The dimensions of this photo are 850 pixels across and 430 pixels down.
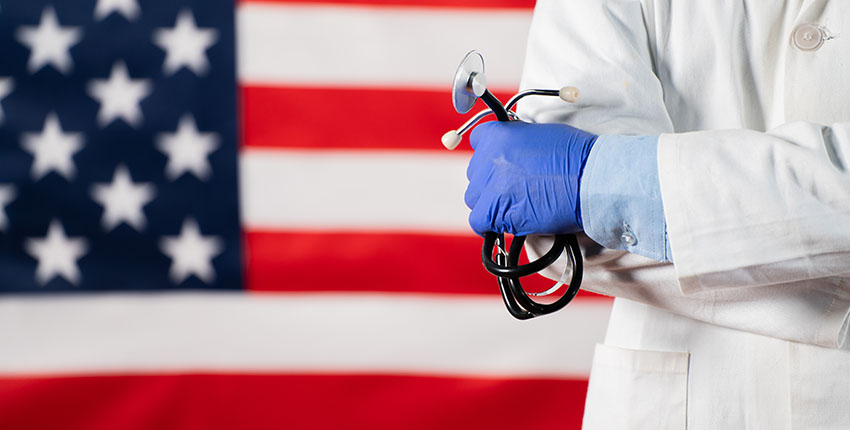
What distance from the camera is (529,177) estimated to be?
0.65 meters

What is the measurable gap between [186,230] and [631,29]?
3.27 ft

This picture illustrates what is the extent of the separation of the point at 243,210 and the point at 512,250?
0.89m

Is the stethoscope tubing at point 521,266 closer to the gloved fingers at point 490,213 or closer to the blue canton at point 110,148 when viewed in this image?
the gloved fingers at point 490,213

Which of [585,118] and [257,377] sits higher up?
[257,377]

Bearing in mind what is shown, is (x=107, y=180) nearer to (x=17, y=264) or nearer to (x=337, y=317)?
(x=17, y=264)

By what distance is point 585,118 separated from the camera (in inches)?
27.6

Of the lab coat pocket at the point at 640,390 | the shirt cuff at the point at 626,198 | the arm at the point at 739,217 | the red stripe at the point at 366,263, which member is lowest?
the lab coat pocket at the point at 640,390

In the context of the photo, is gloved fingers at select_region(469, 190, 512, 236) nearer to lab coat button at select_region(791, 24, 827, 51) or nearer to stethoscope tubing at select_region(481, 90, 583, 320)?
stethoscope tubing at select_region(481, 90, 583, 320)

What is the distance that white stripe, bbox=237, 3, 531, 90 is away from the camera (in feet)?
4.71

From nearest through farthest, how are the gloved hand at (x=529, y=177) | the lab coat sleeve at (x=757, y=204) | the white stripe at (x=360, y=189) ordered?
the lab coat sleeve at (x=757, y=204)
the gloved hand at (x=529, y=177)
the white stripe at (x=360, y=189)

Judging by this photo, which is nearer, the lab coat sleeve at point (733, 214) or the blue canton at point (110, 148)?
the lab coat sleeve at point (733, 214)

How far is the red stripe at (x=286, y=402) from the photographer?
4.74 feet

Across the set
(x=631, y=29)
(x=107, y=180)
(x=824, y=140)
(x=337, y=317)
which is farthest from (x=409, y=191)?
(x=824, y=140)

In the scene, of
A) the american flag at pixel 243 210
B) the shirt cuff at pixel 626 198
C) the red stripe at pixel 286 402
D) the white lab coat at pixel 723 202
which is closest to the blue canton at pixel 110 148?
the american flag at pixel 243 210
